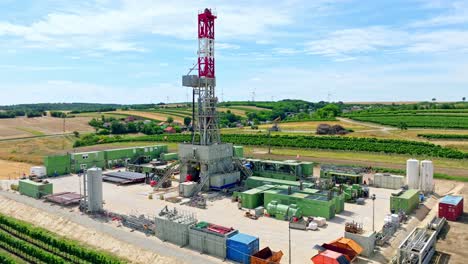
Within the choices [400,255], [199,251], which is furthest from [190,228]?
[400,255]

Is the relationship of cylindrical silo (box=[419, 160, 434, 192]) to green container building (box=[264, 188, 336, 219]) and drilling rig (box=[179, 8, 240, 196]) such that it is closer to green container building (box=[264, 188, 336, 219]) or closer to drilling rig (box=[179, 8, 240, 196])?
green container building (box=[264, 188, 336, 219])

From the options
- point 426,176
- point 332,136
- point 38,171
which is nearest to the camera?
point 426,176

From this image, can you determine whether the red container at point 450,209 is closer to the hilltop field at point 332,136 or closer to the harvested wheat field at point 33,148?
the hilltop field at point 332,136

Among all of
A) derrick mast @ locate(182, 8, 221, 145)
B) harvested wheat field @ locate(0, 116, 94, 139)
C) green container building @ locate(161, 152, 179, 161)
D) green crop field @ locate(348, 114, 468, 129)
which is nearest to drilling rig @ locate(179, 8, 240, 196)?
derrick mast @ locate(182, 8, 221, 145)

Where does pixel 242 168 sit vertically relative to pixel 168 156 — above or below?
above

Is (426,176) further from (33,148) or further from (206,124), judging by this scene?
(33,148)

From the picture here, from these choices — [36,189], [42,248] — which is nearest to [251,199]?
[42,248]

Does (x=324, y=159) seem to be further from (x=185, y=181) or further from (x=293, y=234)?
(x=293, y=234)
